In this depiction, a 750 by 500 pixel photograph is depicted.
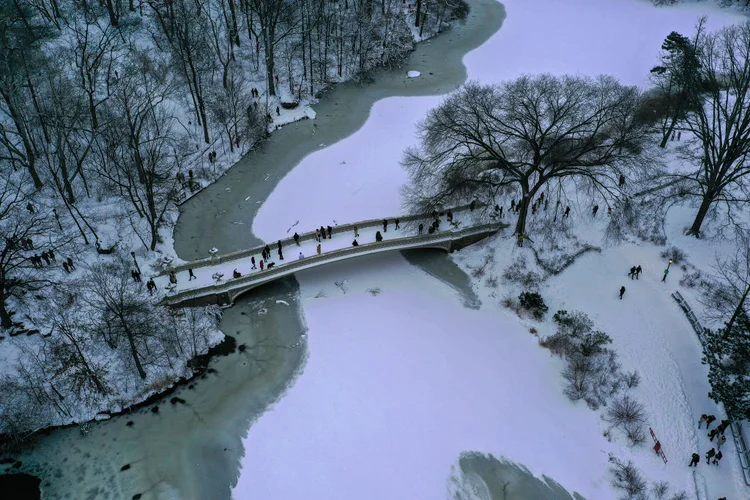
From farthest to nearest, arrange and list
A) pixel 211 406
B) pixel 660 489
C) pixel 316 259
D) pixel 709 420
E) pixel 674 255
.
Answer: pixel 674 255 → pixel 316 259 → pixel 211 406 → pixel 709 420 → pixel 660 489

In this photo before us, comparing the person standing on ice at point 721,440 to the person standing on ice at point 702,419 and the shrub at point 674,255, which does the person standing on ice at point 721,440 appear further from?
the shrub at point 674,255

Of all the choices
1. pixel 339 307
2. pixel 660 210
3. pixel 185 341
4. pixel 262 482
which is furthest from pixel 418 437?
pixel 660 210

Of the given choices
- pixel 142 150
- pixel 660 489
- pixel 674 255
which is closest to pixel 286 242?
pixel 142 150

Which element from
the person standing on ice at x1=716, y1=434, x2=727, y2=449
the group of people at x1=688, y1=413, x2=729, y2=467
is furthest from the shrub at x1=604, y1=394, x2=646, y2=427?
the person standing on ice at x1=716, y1=434, x2=727, y2=449

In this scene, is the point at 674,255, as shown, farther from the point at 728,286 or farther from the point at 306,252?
the point at 306,252

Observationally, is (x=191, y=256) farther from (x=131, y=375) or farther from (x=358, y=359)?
(x=358, y=359)

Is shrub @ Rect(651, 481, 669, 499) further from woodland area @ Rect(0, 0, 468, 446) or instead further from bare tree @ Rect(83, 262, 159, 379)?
bare tree @ Rect(83, 262, 159, 379)

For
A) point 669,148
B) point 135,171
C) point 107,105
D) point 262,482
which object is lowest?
point 262,482
